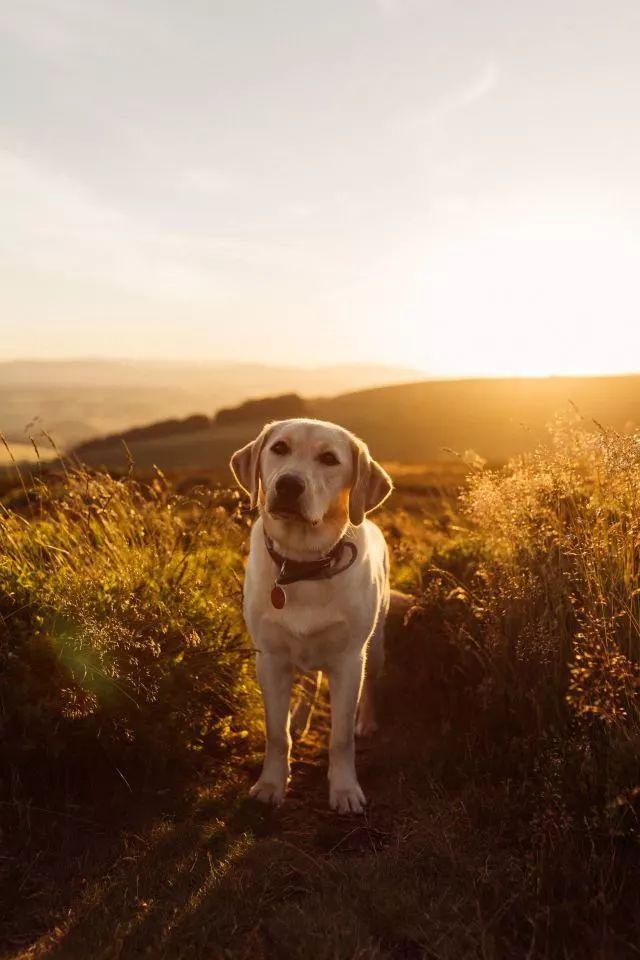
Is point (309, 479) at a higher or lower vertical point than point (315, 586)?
higher

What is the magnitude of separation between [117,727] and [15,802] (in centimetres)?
57

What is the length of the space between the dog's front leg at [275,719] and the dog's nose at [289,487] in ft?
3.19

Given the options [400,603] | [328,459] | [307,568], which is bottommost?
[400,603]

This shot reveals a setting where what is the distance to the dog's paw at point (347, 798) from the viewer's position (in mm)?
4023

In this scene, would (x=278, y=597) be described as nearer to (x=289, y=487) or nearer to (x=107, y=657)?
(x=289, y=487)

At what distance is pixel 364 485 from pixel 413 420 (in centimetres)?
2785

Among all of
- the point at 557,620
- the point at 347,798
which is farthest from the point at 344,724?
the point at 557,620

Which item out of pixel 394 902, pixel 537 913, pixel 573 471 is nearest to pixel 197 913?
pixel 394 902

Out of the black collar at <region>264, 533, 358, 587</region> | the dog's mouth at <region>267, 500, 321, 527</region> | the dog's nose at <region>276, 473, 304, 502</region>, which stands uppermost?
the dog's nose at <region>276, 473, 304, 502</region>

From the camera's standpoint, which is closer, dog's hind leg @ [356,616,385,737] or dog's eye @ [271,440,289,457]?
dog's eye @ [271,440,289,457]

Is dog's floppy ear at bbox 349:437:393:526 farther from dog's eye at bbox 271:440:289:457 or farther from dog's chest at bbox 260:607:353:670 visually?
dog's chest at bbox 260:607:353:670

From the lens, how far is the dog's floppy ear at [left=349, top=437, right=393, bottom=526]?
4238mm

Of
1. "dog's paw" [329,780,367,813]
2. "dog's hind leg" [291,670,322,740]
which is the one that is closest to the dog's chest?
"dog's paw" [329,780,367,813]

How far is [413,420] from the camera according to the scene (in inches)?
1251
